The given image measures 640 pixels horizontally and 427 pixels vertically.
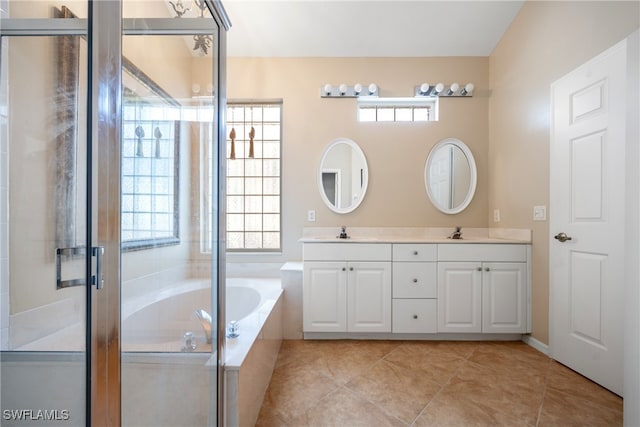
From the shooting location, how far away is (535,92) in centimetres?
224

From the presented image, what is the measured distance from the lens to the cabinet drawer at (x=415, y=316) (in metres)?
2.33

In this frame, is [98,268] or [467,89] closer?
[98,268]

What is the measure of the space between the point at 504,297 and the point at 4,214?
9.98 feet

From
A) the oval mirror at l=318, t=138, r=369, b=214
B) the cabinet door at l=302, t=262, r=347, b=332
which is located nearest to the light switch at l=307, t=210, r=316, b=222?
the oval mirror at l=318, t=138, r=369, b=214

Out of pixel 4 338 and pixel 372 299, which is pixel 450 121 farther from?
pixel 4 338

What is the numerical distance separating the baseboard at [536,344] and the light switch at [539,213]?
100cm

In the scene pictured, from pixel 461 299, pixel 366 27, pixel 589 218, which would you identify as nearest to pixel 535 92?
pixel 589 218

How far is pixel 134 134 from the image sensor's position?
95 cm

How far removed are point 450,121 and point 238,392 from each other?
117 inches

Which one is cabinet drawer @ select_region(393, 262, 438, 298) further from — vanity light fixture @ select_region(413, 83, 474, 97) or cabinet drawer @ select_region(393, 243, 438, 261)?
vanity light fixture @ select_region(413, 83, 474, 97)

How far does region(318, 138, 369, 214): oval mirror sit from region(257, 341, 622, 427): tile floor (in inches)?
54.3

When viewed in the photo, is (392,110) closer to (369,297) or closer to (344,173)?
(344,173)

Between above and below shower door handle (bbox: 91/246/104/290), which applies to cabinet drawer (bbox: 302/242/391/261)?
below

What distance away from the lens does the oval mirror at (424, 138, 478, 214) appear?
2.83 metres
